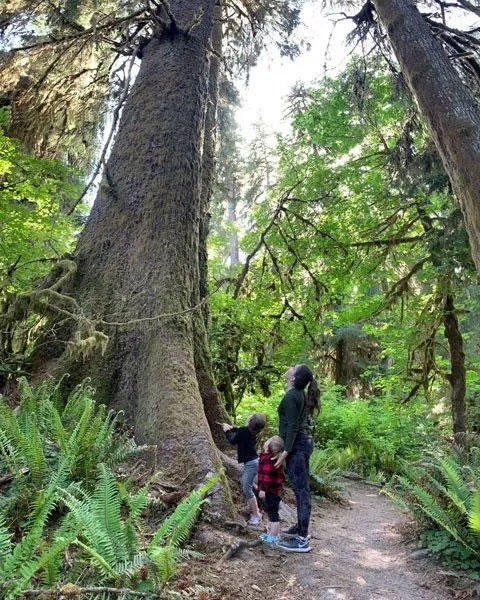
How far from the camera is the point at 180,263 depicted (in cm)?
552

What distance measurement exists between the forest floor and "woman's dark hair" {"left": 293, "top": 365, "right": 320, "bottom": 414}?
123cm

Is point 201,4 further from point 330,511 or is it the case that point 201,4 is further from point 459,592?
point 459,592

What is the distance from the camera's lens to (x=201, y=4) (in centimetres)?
768

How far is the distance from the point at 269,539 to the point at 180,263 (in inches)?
115

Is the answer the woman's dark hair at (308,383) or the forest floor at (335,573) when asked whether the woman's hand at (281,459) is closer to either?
the woman's dark hair at (308,383)

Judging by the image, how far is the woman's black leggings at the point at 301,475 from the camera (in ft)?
14.0

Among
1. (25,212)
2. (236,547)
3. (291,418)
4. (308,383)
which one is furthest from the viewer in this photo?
(25,212)

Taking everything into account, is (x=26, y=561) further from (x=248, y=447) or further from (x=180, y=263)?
(x=180, y=263)

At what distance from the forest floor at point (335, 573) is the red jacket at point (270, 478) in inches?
21.9

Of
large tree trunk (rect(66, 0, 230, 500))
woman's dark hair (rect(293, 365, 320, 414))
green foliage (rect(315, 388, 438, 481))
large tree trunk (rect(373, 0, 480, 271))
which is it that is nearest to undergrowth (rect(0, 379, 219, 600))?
large tree trunk (rect(66, 0, 230, 500))

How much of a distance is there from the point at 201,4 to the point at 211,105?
1481 millimetres

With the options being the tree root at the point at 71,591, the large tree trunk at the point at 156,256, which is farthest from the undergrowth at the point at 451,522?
the tree root at the point at 71,591

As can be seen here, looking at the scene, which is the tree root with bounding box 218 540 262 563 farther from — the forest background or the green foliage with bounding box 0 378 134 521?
the green foliage with bounding box 0 378 134 521

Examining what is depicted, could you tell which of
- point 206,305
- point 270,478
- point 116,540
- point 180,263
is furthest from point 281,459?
point 206,305
